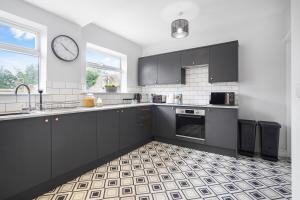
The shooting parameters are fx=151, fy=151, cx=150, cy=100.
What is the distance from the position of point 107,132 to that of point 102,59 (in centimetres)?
184

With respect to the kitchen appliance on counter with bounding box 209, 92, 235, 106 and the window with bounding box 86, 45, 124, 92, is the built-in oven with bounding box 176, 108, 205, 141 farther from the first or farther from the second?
the window with bounding box 86, 45, 124, 92

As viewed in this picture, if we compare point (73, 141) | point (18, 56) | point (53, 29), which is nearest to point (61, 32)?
point (53, 29)

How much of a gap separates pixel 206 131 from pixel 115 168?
1835 mm

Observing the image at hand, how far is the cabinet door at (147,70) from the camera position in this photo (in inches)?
157

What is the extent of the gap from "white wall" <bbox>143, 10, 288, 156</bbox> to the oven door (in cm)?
88

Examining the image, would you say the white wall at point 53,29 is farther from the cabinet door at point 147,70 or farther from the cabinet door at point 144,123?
the cabinet door at point 147,70

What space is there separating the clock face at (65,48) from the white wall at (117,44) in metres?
0.36

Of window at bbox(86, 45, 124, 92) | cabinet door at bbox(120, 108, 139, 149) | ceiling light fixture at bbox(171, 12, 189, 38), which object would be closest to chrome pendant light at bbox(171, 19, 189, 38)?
ceiling light fixture at bbox(171, 12, 189, 38)

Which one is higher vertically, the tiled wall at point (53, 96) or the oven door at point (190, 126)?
the tiled wall at point (53, 96)

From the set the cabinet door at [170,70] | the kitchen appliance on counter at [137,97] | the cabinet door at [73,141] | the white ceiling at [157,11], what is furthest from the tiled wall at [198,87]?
the cabinet door at [73,141]

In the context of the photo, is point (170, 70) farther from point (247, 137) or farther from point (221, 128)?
point (247, 137)

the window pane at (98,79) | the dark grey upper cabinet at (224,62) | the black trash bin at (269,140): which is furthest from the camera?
the window pane at (98,79)

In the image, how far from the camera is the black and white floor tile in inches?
66.9

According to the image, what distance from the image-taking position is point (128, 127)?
2.95m
